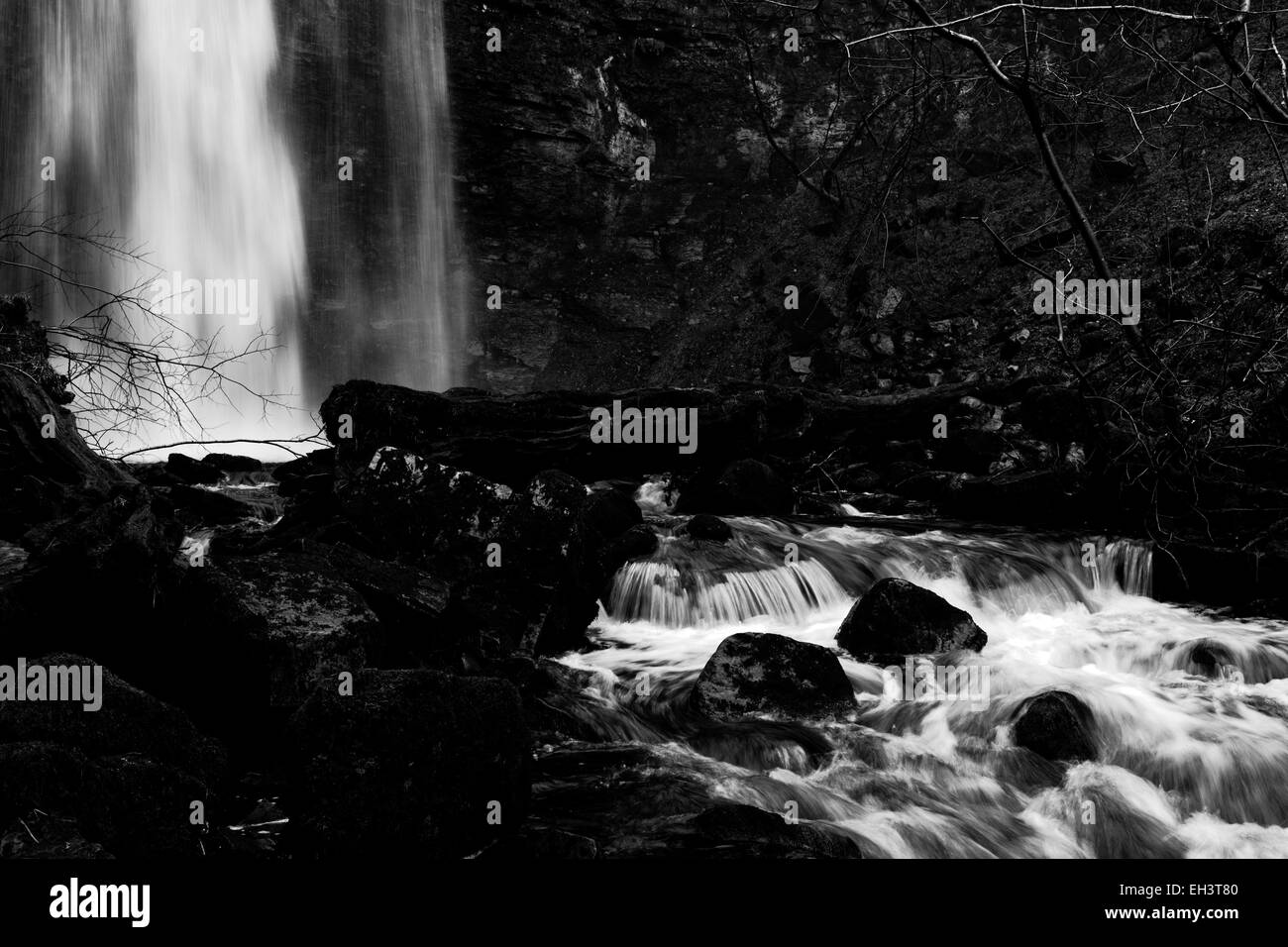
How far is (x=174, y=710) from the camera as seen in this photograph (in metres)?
4.41

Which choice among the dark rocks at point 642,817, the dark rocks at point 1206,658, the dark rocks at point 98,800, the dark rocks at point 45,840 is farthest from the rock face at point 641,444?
the dark rocks at point 45,840

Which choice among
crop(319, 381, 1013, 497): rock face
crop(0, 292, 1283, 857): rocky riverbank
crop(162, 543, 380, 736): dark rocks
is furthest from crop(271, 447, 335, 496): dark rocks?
crop(162, 543, 380, 736): dark rocks

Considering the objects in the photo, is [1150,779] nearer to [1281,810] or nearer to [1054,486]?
[1281,810]

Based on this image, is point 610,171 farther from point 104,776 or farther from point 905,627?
point 104,776

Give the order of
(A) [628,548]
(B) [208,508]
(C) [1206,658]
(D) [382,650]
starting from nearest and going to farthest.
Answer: (D) [382,650]
(C) [1206,658]
(A) [628,548]
(B) [208,508]

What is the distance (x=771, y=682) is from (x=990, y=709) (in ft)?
4.60

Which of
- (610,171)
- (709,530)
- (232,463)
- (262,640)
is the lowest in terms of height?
(262,640)

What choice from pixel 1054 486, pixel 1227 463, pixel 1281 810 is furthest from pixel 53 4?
pixel 1281 810

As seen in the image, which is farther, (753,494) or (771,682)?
(753,494)

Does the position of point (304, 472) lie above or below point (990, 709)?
above

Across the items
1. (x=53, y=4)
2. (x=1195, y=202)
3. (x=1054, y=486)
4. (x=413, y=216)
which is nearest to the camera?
(x=1054, y=486)

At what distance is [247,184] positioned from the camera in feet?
82.4

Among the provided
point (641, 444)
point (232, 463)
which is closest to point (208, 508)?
point (641, 444)
